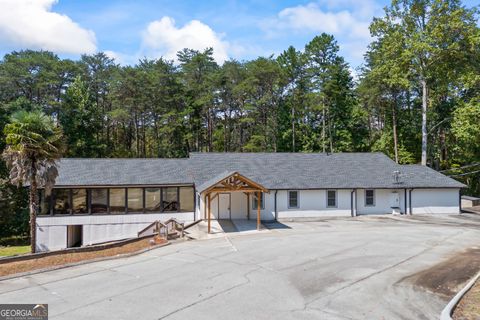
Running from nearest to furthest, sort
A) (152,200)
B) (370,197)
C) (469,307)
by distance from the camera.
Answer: (469,307) → (152,200) → (370,197)

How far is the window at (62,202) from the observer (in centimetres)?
2123

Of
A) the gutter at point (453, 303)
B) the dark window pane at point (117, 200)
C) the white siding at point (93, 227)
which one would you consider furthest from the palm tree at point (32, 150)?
the gutter at point (453, 303)

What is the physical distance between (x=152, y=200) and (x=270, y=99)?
26.1 meters

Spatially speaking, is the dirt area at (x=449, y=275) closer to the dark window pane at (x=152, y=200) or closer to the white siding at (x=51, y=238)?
the dark window pane at (x=152, y=200)

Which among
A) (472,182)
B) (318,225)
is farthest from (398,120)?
(318,225)

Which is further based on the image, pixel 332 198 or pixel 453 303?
pixel 332 198

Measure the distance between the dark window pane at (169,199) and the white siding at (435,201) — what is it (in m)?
17.2

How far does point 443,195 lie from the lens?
25.0m

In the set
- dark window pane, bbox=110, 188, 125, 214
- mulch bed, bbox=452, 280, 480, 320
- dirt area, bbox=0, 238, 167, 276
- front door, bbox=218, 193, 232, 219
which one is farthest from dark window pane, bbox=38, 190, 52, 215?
mulch bed, bbox=452, 280, 480, 320

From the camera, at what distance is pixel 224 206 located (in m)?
22.7

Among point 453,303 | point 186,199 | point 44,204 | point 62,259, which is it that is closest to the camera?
point 453,303

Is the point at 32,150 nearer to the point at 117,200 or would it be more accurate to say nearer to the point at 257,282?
the point at 117,200

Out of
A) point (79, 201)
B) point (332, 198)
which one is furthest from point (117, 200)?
point (332, 198)

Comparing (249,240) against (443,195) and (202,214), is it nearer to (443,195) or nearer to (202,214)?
(202,214)
